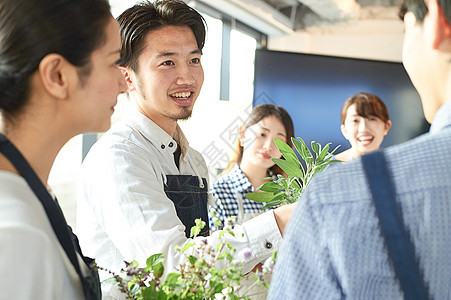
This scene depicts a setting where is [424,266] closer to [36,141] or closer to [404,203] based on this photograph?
[404,203]

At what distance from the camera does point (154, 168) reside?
169 cm

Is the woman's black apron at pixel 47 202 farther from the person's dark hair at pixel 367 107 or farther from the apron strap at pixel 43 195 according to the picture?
the person's dark hair at pixel 367 107

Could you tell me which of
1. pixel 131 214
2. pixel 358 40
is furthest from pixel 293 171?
pixel 358 40

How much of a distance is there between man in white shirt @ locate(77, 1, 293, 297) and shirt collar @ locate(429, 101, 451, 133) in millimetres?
712

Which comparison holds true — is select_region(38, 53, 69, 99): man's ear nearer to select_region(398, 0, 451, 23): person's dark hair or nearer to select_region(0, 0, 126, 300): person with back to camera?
select_region(0, 0, 126, 300): person with back to camera

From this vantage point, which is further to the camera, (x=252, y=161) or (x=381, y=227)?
(x=252, y=161)

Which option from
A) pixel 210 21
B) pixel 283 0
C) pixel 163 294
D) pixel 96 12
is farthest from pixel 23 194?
pixel 283 0

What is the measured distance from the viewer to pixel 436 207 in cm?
65

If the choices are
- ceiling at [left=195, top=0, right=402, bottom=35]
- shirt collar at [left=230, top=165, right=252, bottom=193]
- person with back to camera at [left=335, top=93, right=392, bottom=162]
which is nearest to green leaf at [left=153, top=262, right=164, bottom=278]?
shirt collar at [left=230, top=165, right=252, bottom=193]

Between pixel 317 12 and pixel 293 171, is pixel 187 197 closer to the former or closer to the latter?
pixel 293 171

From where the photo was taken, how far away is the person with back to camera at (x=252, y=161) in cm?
309

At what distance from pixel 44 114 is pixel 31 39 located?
0.14m

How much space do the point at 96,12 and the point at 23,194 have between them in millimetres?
411

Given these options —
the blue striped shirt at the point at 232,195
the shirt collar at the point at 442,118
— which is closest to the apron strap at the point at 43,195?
the shirt collar at the point at 442,118
